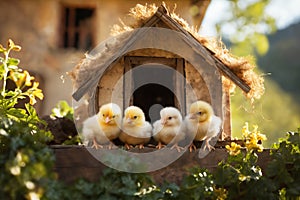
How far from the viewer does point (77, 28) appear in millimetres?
6957

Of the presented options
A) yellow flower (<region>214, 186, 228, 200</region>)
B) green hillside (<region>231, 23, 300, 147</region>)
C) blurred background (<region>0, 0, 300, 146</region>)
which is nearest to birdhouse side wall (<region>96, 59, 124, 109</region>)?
yellow flower (<region>214, 186, 228, 200</region>)

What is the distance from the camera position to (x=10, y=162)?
1726 mm

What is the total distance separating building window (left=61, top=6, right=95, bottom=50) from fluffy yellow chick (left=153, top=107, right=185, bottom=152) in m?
4.32

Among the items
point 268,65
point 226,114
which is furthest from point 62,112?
point 268,65

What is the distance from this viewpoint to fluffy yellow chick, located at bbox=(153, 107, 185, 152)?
250cm

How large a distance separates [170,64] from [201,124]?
515mm

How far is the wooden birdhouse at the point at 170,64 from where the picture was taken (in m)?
2.80

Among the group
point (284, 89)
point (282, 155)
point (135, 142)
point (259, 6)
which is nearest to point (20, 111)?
point (135, 142)

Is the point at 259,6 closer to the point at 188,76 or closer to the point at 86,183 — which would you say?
the point at 188,76

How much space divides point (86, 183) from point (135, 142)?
54 cm

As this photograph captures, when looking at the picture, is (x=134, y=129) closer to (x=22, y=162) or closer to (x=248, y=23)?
(x=22, y=162)

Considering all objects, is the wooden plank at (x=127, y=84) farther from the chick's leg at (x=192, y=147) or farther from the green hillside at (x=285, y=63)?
the green hillside at (x=285, y=63)

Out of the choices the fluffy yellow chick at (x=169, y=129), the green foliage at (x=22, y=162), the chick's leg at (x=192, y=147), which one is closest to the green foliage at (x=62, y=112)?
the fluffy yellow chick at (x=169, y=129)

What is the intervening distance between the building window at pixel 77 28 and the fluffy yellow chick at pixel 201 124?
4.31 m
